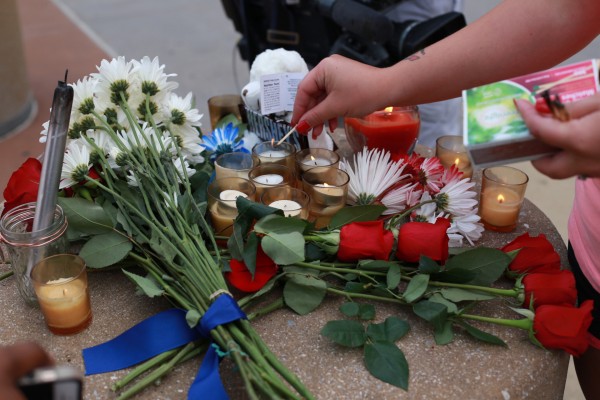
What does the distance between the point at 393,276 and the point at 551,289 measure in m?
0.23

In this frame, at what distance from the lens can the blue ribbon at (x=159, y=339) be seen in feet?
2.65

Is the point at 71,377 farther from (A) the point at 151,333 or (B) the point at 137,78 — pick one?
(B) the point at 137,78

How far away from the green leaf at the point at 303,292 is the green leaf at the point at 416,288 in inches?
A: 5.0

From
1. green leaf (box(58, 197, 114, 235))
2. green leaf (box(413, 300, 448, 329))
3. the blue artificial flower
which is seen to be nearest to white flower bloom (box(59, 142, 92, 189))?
green leaf (box(58, 197, 114, 235))

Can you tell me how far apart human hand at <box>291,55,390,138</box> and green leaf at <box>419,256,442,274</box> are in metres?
0.32

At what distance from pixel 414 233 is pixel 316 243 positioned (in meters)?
0.16

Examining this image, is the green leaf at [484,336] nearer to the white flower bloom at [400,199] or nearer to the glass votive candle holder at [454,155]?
the white flower bloom at [400,199]

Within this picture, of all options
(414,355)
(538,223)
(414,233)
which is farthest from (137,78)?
(538,223)

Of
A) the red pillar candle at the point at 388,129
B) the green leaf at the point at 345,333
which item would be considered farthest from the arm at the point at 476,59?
the green leaf at the point at 345,333

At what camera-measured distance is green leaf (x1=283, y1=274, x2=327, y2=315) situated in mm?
918

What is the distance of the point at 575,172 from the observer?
0.75 m

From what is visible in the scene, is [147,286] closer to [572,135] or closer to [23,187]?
[23,187]

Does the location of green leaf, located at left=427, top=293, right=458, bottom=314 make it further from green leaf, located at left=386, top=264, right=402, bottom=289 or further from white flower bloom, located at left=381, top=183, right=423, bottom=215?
white flower bloom, located at left=381, top=183, right=423, bottom=215

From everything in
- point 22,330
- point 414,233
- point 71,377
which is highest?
point 71,377
